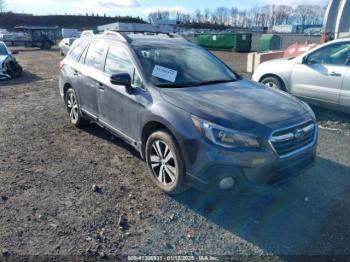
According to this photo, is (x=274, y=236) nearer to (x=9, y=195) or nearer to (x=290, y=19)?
(x=9, y=195)

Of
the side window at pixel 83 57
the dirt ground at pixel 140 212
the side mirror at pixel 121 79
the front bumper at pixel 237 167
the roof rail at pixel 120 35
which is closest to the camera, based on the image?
the dirt ground at pixel 140 212

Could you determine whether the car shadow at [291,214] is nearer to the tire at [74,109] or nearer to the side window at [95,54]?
the side window at [95,54]

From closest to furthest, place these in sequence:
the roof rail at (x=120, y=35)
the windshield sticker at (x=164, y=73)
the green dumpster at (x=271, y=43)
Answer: the windshield sticker at (x=164, y=73) < the roof rail at (x=120, y=35) < the green dumpster at (x=271, y=43)

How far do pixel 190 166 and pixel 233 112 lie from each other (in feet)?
2.27

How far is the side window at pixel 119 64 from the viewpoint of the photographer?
4003 millimetres

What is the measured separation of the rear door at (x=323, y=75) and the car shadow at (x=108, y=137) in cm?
378

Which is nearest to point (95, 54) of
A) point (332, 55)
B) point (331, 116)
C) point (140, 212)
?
point (140, 212)

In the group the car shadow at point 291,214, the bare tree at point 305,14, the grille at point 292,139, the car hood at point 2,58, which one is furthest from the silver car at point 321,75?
the bare tree at point 305,14

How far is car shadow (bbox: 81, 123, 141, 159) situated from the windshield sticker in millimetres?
1401

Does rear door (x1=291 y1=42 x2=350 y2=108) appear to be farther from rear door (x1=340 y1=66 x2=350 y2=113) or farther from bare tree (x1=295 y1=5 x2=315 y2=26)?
bare tree (x1=295 y1=5 x2=315 y2=26)

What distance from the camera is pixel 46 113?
7.23 m

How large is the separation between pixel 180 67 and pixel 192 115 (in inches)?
48.6

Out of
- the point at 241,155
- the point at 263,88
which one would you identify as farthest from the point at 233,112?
the point at 263,88

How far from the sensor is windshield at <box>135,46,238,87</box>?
3918 mm
